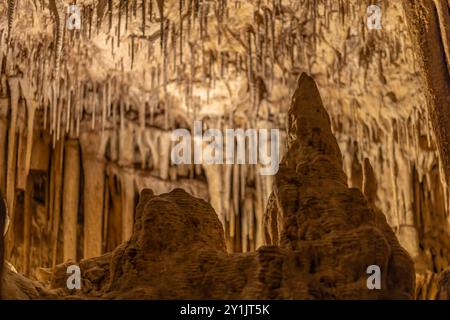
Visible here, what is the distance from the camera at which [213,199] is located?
50.7ft

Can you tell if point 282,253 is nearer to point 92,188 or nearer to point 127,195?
point 92,188

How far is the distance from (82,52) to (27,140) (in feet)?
7.16

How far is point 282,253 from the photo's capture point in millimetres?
7191

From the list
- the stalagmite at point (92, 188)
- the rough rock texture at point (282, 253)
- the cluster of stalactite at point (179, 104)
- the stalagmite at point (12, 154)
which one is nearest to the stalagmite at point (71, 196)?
the cluster of stalactite at point (179, 104)

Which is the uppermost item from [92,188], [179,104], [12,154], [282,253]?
[179,104]

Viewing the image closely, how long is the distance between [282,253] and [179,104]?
738cm

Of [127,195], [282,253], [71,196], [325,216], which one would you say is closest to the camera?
[282,253]

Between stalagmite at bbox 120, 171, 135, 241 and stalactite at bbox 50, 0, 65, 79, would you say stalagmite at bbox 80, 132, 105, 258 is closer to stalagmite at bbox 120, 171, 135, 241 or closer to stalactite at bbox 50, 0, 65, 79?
stalagmite at bbox 120, 171, 135, 241

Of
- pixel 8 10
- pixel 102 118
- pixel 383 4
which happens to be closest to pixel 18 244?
pixel 102 118

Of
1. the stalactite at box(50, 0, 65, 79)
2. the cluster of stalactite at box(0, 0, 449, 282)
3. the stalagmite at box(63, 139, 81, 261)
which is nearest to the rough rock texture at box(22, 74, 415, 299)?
the stalactite at box(50, 0, 65, 79)

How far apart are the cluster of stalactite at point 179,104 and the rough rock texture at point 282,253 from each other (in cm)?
434

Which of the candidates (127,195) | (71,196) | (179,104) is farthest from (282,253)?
(127,195)

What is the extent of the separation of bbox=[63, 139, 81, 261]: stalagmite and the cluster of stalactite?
21 millimetres
